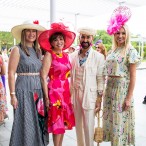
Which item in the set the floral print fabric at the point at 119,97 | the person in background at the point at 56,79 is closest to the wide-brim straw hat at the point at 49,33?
the person in background at the point at 56,79

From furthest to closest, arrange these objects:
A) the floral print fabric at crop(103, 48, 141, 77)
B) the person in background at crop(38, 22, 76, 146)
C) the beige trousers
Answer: the beige trousers → the person in background at crop(38, 22, 76, 146) → the floral print fabric at crop(103, 48, 141, 77)

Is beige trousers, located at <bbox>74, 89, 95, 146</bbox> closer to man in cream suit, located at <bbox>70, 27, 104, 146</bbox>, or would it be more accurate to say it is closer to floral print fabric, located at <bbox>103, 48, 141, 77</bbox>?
man in cream suit, located at <bbox>70, 27, 104, 146</bbox>

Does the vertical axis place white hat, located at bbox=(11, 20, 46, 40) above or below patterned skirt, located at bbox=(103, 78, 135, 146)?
above

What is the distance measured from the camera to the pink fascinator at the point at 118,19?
8.59 ft

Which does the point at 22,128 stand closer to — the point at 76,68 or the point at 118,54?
the point at 76,68

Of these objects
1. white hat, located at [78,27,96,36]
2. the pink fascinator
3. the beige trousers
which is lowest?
the beige trousers

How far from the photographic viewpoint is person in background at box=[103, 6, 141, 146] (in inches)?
101

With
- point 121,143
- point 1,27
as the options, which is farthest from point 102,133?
point 1,27

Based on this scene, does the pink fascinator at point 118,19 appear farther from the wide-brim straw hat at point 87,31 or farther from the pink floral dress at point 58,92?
the pink floral dress at point 58,92

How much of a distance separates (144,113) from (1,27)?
15.7m

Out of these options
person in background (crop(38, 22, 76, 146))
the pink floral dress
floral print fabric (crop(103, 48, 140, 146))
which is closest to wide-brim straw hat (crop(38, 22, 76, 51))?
person in background (crop(38, 22, 76, 146))

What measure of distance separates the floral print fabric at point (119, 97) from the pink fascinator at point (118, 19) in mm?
232

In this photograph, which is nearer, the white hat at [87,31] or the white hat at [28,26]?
the white hat at [28,26]

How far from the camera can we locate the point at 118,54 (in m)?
2.62
